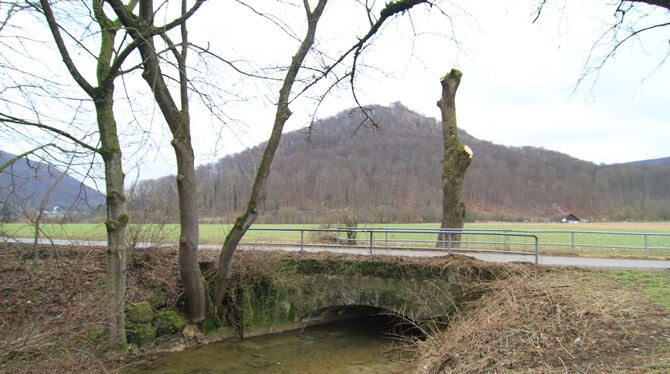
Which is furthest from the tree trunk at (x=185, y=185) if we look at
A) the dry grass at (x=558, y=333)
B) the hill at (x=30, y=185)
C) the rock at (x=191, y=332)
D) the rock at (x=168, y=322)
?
the dry grass at (x=558, y=333)

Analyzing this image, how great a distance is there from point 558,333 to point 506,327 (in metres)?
0.82

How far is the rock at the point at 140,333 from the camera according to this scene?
991 centimetres

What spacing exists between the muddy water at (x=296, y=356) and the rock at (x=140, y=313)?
1.09 m

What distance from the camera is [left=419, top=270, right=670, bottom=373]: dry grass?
5375mm

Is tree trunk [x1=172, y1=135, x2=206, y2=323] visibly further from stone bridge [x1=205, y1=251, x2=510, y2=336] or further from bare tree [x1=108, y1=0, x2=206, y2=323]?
stone bridge [x1=205, y1=251, x2=510, y2=336]

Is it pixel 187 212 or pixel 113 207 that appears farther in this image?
pixel 187 212

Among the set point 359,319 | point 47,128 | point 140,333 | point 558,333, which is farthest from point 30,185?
point 359,319

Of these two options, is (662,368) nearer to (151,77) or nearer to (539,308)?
(539,308)

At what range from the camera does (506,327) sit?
271 inches

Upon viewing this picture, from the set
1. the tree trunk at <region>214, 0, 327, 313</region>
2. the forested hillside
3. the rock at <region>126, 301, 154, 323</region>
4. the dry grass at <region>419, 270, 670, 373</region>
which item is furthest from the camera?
the forested hillside

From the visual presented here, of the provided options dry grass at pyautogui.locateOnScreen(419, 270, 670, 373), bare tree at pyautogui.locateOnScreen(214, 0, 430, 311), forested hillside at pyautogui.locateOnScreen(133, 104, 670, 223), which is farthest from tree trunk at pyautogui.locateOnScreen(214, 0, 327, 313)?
forested hillside at pyautogui.locateOnScreen(133, 104, 670, 223)

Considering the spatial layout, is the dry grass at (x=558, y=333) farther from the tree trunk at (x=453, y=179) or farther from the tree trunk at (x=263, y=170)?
the tree trunk at (x=453, y=179)

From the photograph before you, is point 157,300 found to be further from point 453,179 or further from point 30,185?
point 453,179

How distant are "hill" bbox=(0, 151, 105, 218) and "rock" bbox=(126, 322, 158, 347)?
4.45 m
